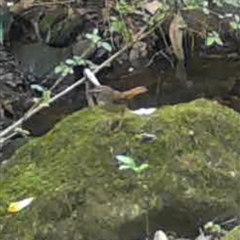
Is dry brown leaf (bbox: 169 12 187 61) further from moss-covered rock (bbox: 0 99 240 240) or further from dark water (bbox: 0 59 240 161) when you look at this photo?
moss-covered rock (bbox: 0 99 240 240)

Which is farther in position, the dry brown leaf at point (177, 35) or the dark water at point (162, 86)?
the dry brown leaf at point (177, 35)

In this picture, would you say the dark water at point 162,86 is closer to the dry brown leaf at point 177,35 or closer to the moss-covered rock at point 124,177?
the dry brown leaf at point 177,35

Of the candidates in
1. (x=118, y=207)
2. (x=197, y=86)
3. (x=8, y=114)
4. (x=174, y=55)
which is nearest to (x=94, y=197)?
(x=118, y=207)

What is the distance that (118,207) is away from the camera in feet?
9.78

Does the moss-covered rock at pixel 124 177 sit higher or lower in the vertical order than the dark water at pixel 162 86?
higher

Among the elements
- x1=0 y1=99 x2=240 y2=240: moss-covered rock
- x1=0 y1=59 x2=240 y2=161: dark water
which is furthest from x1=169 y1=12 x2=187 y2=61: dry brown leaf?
x1=0 y1=99 x2=240 y2=240: moss-covered rock

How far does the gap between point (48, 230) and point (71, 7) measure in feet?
16.2

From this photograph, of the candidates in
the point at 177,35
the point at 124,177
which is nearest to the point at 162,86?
the point at 177,35

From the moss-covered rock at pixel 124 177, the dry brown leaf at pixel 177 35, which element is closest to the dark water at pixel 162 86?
the dry brown leaf at pixel 177 35

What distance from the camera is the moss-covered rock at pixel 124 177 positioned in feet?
9.71

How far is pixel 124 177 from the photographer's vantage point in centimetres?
307

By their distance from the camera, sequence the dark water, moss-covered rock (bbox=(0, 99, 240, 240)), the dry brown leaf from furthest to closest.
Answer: the dry brown leaf, the dark water, moss-covered rock (bbox=(0, 99, 240, 240))

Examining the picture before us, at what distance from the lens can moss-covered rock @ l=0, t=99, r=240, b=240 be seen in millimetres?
2961

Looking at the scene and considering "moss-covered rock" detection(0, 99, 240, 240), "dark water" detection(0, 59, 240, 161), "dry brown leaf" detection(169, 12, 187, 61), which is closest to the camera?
"moss-covered rock" detection(0, 99, 240, 240)
